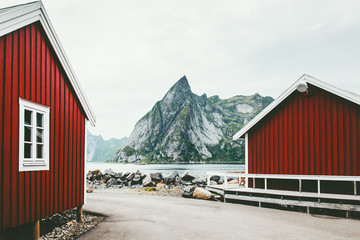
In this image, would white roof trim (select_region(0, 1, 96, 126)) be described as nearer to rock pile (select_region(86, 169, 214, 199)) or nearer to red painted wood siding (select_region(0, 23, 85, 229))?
red painted wood siding (select_region(0, 23, 85, 229))

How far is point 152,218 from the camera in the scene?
10.8 meters

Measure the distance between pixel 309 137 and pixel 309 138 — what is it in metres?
0.04

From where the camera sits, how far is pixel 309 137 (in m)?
13.9

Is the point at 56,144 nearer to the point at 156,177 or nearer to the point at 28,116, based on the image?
the point at 28,116

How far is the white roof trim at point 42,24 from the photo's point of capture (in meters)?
6.75

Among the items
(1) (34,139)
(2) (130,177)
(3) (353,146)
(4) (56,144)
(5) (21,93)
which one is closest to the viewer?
(5) (21,93)

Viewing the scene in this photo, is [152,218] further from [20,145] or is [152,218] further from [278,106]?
[278,106]

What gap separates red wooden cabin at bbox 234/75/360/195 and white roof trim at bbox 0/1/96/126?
27.9 feet

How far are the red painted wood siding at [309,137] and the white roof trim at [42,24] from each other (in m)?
8.52

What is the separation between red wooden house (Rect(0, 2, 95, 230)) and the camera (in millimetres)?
6723

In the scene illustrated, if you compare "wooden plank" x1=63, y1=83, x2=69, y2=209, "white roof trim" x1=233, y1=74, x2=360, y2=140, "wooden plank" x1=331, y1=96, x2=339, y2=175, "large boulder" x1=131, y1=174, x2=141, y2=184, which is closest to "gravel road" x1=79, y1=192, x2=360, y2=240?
"wooden plank" x1=63, y1=83, x2=69, y2=209

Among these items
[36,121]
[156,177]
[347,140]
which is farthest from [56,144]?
[156,177]

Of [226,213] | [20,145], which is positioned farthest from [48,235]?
[226,213]

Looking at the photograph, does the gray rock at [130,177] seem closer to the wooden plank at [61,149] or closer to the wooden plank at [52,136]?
the wooden plank at [61,149]
